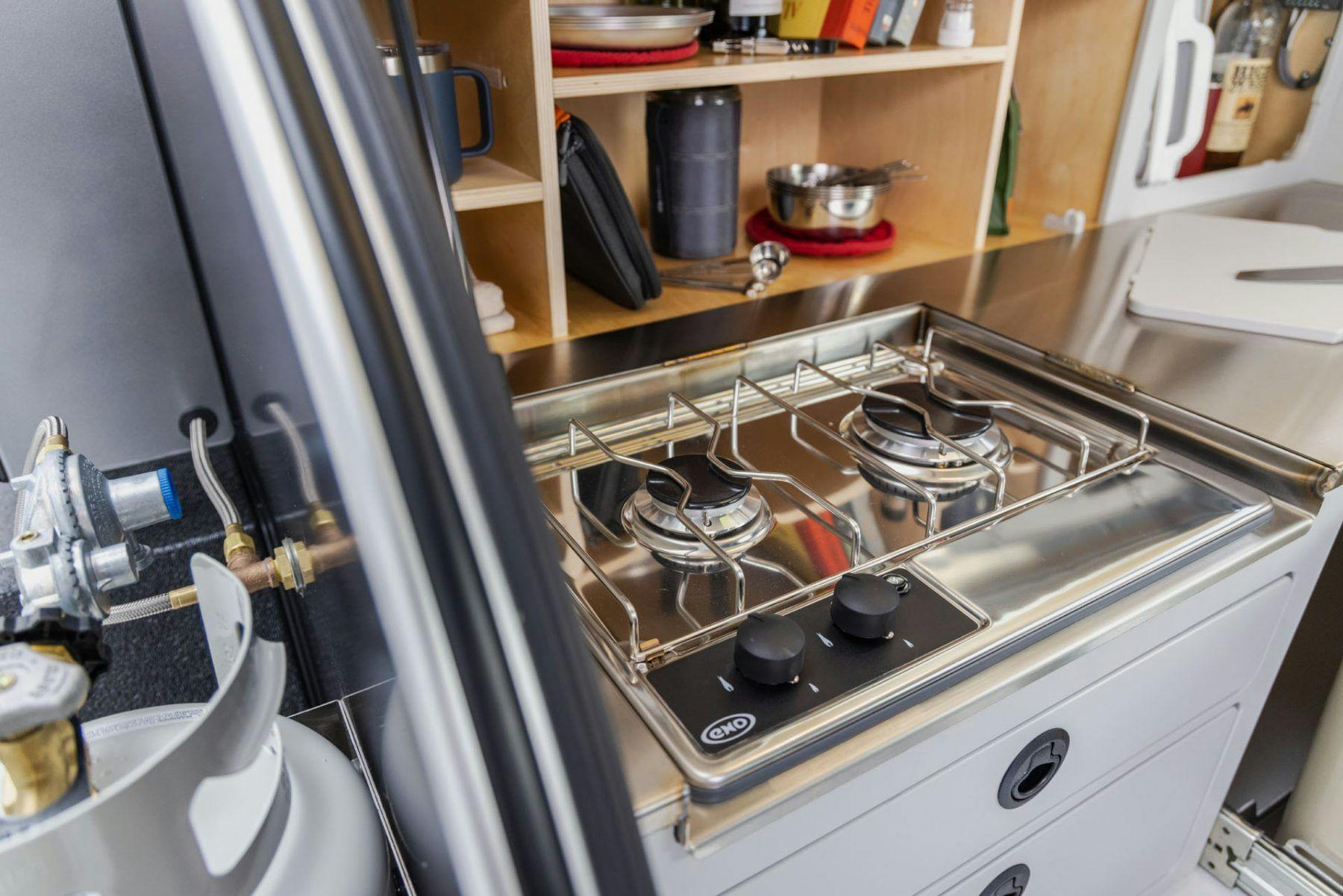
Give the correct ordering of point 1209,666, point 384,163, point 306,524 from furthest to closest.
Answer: point 1209,666 → point 306,524 → point 384,163

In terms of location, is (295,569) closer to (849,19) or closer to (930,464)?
(930,464)

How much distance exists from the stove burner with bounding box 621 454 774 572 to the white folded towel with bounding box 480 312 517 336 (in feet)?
1.14

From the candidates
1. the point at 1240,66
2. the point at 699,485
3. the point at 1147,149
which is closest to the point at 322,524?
the point at 699,485

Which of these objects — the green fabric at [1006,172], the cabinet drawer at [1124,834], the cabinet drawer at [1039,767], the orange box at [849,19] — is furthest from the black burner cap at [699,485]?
the green fabric at [1006,172]

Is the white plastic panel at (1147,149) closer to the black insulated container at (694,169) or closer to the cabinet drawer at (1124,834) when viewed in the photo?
the black insulated container at (694,169)

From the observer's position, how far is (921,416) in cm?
90

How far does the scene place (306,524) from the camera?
491mm

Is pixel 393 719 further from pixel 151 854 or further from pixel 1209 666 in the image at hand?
pixel 1209 666

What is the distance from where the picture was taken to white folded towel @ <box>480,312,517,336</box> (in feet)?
3.42

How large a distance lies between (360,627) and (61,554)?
0.54 feet

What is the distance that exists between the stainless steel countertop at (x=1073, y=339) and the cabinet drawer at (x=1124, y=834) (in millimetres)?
362

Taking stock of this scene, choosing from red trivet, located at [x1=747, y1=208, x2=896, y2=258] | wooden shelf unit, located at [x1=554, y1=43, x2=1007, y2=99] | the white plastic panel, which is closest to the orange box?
wooden shelf unit, located at [x1=554, y1=43, x2=1007, y2=99]

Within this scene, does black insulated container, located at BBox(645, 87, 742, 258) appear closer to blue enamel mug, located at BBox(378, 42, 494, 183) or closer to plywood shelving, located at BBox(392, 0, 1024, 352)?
plywood shelving, located at BBox(392, 0, 1024, 352)

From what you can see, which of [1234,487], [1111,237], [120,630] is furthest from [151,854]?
[1111,237]
